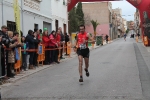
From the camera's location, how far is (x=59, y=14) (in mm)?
28641

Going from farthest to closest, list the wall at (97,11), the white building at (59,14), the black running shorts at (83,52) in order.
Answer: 1. the wall at (97,11)
2. the white building at (59,14)
3. the black running shorts at (83,52)

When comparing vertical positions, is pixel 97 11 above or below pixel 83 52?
above

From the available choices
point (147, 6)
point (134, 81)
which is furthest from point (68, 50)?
point (134, 81)

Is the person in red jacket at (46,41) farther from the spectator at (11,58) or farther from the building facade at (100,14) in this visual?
the building facade at (100,14)

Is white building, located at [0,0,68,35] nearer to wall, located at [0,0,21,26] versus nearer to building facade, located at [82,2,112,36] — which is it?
wall, located at [0,0,21,26]

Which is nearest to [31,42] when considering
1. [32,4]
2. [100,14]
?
[32,4]

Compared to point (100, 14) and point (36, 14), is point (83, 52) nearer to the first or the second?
point (36, 14)

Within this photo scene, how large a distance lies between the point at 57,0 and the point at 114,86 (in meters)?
19.8

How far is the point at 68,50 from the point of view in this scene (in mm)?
21672

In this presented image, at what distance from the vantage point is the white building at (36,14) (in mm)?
16219

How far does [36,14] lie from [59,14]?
732 centimetres

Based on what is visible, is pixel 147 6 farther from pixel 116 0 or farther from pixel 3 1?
pixel 3 1

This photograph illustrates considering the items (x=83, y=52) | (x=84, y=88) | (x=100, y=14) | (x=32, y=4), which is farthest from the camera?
(x=100, y=14)

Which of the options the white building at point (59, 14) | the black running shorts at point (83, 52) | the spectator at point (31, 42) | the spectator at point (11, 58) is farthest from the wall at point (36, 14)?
the black running shorts at point (83, 52)
